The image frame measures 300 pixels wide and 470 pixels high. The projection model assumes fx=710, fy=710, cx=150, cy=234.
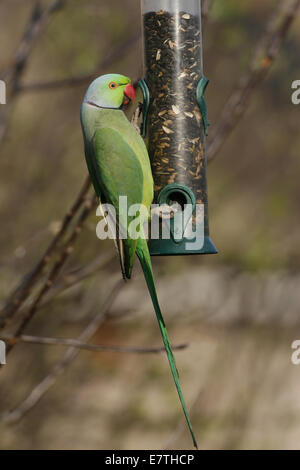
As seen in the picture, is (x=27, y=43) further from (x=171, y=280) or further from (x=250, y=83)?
(x=171, y=280)

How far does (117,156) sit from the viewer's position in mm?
2928

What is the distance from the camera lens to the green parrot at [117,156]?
2.93 metres

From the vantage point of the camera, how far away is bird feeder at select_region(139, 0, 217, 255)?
3.25 meters

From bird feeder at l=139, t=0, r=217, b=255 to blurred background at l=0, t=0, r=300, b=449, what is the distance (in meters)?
2.28

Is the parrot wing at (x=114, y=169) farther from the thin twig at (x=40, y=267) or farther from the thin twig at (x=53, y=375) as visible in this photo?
the thin twig at (x=53, y=375)

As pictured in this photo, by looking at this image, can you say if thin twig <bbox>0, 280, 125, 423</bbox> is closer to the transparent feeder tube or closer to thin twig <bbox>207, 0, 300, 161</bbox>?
the transparent feeder tube

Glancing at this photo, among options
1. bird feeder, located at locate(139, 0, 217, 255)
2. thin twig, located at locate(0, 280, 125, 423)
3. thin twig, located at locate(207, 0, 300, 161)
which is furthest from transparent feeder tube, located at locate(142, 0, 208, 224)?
thin twig, located at locate(0, 280, 125, 423)

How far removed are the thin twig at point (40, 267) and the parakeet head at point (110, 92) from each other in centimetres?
47

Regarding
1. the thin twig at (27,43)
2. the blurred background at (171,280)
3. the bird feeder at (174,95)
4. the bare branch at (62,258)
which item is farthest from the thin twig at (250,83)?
the blurred background at (171,280)

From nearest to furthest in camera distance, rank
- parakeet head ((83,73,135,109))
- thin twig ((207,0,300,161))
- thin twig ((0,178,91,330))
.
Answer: thin twig ((0,178,91,330))
thin twig ((207,0,300,161))
parakeet head ((83,73,135,109))

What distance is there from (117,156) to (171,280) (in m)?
3.87

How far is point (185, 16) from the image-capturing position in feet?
10.7

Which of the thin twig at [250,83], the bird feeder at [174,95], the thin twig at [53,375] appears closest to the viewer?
the thin twig at [250,83]

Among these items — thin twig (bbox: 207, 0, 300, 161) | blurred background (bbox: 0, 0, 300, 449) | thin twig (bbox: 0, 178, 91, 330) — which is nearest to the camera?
thin twig (bbox: 0, 178, 91, 330)
